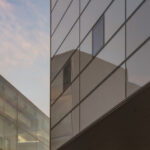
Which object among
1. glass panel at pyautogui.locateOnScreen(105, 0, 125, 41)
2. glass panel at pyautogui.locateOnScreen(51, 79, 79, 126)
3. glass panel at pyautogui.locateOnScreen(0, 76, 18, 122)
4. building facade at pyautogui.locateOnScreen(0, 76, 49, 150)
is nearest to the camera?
glass panel at pyautogui.locateOnScreen(105, 0, 125, 41)

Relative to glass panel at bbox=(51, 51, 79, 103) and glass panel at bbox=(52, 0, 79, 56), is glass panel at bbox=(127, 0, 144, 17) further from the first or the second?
glass panel at bbox=(52, 0, 79, 56)

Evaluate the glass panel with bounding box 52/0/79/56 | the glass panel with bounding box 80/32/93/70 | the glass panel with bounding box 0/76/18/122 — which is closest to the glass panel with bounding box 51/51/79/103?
the glass panel with bounding box 80/32/93/70

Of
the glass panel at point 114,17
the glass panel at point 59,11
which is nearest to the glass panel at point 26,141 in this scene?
the glass panel at point 59,11

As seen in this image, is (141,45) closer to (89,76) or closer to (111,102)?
(111,102)

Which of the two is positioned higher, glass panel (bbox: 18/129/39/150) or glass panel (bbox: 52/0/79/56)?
glass panel (bbox: 52/0/79/56)

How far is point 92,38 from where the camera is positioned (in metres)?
17.9

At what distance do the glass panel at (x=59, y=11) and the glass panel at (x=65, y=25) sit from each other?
559mm

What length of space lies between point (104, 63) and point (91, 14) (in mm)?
3311

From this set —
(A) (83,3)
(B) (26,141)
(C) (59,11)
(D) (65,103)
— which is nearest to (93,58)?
(A) (83,3)

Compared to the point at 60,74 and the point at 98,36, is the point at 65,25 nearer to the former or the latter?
the point at 60,74

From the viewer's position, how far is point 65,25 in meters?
22.6

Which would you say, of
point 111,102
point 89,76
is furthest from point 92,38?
point 111,102

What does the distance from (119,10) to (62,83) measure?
762 centimetres

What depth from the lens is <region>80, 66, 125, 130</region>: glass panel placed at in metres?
14.0
